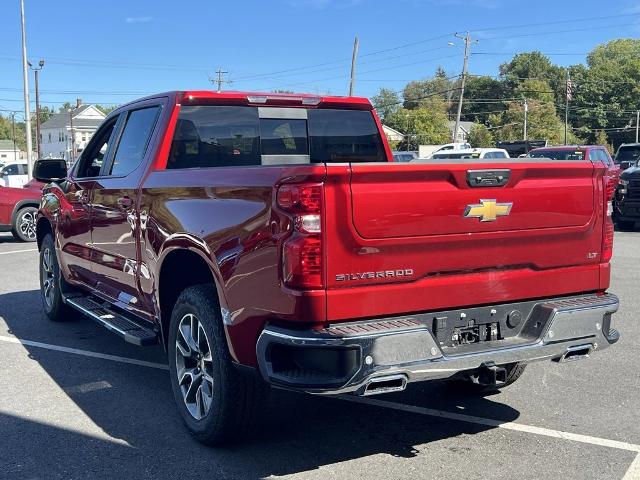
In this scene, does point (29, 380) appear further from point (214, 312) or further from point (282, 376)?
point (282, 376)

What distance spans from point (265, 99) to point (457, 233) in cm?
240

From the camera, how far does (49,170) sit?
21.5 ft

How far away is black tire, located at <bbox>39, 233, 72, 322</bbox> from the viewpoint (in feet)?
23.5

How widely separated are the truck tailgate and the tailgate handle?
11 mm

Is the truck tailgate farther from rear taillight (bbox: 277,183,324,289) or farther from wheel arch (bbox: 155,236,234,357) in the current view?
wheel arch (bbox: 155,236,234,357)

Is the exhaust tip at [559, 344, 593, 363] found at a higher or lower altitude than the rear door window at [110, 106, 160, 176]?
lower

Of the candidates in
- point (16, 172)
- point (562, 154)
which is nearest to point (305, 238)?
point (562, 154)

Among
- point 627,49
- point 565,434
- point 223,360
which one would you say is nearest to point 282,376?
point 223,360

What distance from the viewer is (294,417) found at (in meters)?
4.63

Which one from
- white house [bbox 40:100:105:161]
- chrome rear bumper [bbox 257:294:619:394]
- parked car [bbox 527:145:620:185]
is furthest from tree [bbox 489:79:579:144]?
chrome rear bumper [bbox 257:294:619:394]

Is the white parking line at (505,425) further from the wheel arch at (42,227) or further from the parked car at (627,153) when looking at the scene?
the parked car at (627,153)

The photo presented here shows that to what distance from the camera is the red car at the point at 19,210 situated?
14844mm

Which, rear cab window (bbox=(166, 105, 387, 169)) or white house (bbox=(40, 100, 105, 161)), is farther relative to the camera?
white house (bbox=(40, 100, 105, 161))

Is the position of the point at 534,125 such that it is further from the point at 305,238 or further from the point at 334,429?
the point at 305,238
